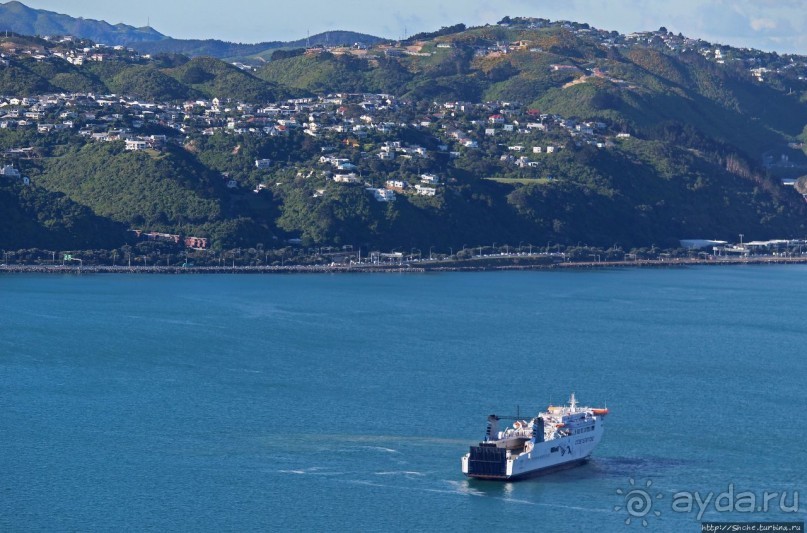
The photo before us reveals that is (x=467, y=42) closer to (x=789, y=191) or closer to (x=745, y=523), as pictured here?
(x=789, y=191)

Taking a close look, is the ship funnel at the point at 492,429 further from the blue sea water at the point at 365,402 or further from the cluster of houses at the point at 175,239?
the cluster of houses at the point at 175,239

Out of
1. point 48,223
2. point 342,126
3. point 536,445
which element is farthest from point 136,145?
point 536,445

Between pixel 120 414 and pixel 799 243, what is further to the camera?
pixel 799 243

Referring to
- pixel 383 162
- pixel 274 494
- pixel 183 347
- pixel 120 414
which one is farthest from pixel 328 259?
pixel 274 494

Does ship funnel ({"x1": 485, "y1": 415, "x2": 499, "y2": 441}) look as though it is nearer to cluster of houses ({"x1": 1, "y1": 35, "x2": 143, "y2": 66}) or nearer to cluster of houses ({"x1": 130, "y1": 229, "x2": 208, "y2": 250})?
cluster of houses ({"x1": 130, "y1": 229, "x2": 208, "y2": 250})

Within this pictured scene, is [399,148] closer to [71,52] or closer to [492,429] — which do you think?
[71,52]

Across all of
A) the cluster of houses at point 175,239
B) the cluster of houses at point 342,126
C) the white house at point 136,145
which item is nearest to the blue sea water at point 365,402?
the cluster of houses at point 175,239

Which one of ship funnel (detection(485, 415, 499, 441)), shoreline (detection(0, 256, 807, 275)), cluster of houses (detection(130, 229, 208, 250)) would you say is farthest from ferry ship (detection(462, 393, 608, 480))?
cluster of houses (detection(130, 229, 208, 250))
